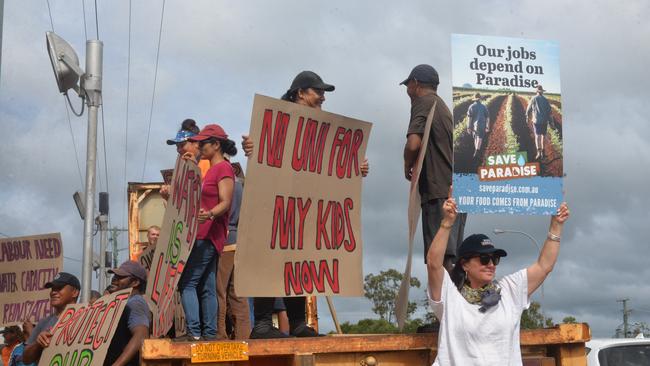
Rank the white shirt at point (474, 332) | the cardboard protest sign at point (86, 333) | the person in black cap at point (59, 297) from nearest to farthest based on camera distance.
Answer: the white shirt at point (474, 332) < the cardboard protest sign at point (86, 333) < the person in black cap at point (59, 297)

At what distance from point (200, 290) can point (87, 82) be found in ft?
22.7

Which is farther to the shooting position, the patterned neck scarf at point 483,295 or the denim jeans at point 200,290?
the denim jeans at point 200,290

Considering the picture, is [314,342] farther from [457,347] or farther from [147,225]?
[147,225]

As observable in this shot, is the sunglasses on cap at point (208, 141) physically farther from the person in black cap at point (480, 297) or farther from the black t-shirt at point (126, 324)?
the person in black cap at point (480, 297)

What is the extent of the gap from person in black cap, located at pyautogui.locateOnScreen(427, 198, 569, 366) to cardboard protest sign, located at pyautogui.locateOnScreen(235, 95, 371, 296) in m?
0.91

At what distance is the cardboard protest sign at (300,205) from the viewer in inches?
207

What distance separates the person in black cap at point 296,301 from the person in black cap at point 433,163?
358 millimetres

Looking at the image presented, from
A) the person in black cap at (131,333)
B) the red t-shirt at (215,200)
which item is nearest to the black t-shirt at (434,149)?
the red t-shirt at (215,200)

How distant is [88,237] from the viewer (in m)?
11.8

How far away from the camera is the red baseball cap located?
618 centimetres

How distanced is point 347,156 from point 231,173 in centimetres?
75

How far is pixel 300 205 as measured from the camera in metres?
5.45

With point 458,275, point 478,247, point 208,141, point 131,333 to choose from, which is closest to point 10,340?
point 131,333

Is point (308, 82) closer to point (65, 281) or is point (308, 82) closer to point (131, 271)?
point (131, 271)
